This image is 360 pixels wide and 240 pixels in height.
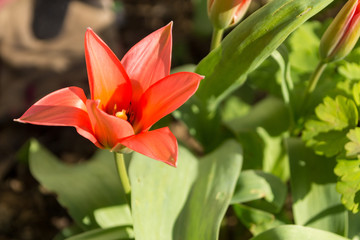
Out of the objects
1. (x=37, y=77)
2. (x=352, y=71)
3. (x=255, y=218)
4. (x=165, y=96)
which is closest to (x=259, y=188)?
(x=255, y=218)

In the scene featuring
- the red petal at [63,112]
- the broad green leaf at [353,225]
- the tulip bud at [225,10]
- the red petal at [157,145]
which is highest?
the tulip bud at [225,10]

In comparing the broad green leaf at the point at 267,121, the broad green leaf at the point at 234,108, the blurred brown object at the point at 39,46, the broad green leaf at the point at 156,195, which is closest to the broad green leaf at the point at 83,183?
the broad green leaf at the point at 156,195

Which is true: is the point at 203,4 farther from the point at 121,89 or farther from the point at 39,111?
the point at 39,111

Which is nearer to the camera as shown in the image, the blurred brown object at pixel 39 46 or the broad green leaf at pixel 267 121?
the broad green leaf at pixel 267 121

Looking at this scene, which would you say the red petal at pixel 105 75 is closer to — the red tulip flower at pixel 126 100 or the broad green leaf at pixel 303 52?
the red tulip flower at pixel 126 100

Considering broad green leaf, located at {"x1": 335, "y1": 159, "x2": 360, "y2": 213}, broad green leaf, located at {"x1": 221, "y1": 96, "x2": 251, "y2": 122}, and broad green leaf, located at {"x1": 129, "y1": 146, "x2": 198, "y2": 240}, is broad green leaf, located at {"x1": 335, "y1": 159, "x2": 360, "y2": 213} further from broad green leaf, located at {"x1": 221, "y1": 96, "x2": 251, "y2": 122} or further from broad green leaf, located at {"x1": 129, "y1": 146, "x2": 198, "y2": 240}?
broad green leaf, located at {"x1": 221, "y1": 96, "x2": 251, "y2": 122}

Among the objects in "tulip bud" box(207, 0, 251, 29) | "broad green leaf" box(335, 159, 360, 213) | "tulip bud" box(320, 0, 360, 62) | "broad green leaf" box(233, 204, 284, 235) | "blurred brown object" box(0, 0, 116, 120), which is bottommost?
"broad green leaf" box(233, 204, 284, 235)

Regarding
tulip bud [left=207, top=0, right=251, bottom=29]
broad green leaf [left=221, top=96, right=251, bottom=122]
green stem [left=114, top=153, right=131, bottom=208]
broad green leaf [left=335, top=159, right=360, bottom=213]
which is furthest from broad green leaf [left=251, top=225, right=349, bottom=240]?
broad green leaf [left=221, top=96, right=251, bottom=122]
